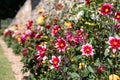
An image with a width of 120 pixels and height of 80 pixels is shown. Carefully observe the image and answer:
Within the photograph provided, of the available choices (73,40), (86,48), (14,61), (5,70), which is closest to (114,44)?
(86,48)

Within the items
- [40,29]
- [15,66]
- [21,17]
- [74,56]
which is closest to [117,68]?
[74,56]

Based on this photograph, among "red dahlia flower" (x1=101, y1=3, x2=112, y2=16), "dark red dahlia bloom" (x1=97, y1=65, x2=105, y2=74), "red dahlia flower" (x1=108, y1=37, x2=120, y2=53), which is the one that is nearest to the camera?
"red dahlia flower" (x1=108, y1=37, x2=120, y2=53)

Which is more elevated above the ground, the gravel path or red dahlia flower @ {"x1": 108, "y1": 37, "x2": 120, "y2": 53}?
red dahlia flower @ {"x1": 108, "y1": 37, "x2": 120, "y2": 53}

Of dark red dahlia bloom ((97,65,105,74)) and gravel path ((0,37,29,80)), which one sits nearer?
dark red dahlia bloom ((97,65,105,74))

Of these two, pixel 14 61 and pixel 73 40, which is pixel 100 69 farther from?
pixel 14 61

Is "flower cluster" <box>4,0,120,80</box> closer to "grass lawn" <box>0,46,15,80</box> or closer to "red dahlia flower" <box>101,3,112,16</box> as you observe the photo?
"red dahlia flower" <box>101,3,112,16</box>

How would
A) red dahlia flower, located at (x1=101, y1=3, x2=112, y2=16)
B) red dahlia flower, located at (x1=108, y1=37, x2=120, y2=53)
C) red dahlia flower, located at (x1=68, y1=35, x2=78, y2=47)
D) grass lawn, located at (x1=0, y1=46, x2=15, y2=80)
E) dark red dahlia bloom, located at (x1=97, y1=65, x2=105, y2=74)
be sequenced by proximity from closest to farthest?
red dahlia flower, located at (x1=108, y1=37, x2=120, y2=53)
dark red dahlia bloom, located at (x1=97, y1=65, x2=105, y2=74)
red dahlia flower, located at (x1=101, y1=3, x2=112, y2=16)
red dahlia flower, located at (x1=68, y1=35, x2=78, y2=47)
grass lawn, located at (x1=0, y1=46, x2=15, y2=80)

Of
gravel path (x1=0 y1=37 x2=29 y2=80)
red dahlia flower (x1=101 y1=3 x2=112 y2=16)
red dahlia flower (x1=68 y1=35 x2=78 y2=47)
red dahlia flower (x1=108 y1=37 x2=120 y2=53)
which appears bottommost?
gravel path (x1=0 y1=37 x2=29 y2=80)

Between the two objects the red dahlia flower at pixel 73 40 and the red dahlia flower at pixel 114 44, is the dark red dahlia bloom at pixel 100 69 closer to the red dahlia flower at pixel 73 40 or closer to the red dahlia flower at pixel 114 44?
the red dahlia flower at pixel 114 44

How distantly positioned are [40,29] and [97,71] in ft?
9.48

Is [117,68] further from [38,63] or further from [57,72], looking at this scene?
[38,63]

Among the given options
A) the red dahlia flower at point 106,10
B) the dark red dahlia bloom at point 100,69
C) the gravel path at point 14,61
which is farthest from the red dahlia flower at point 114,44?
the gravel path at point 14,61

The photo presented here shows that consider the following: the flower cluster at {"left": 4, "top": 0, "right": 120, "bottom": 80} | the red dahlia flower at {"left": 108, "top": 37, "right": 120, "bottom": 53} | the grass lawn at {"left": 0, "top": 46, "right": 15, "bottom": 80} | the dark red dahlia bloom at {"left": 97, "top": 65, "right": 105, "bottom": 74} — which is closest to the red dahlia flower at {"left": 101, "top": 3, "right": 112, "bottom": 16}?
the flower cluster at {"left": 4, "top": 0, "right": 120, "bottom": 80}

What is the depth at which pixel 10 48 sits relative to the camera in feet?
34.7
